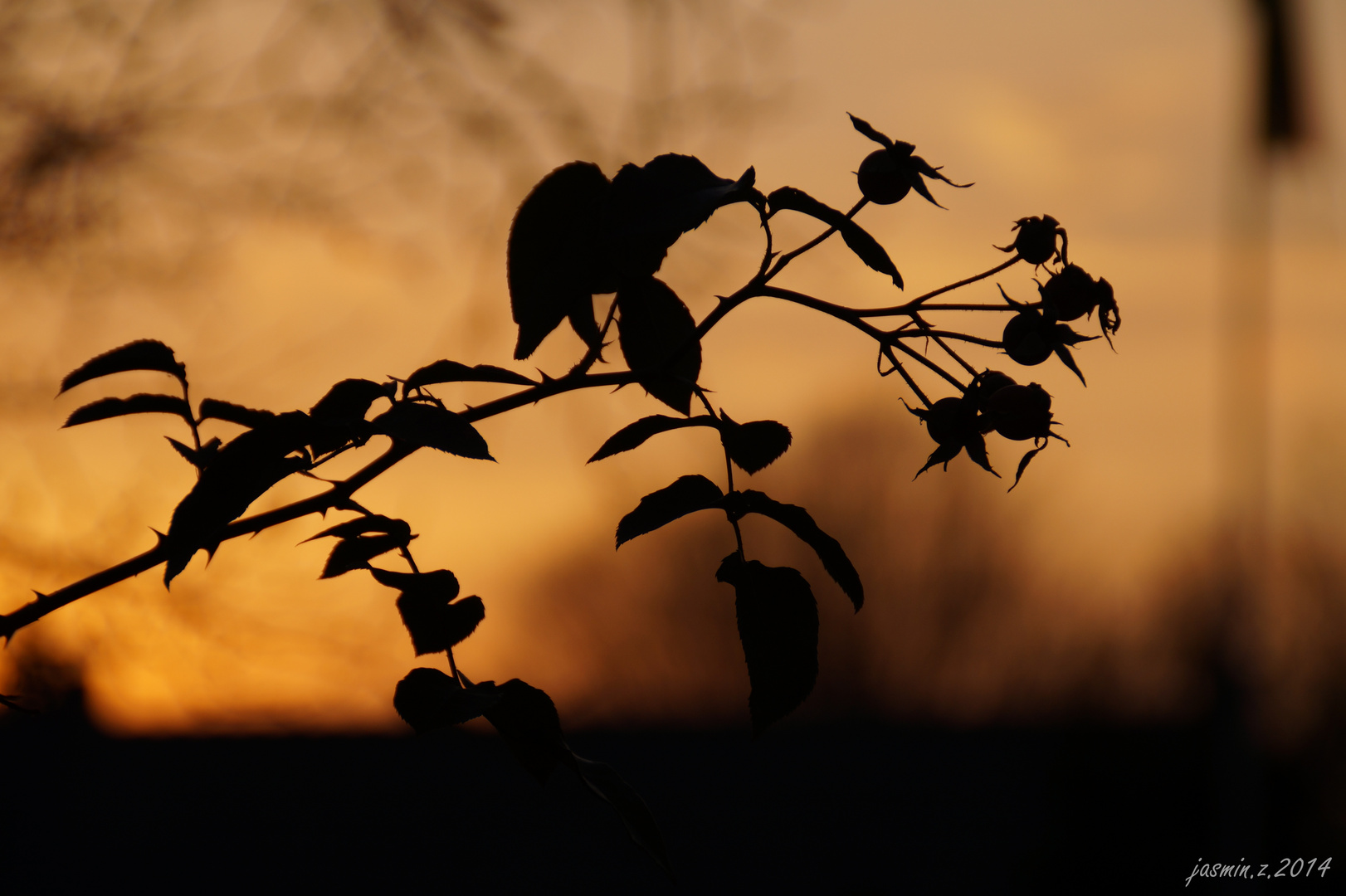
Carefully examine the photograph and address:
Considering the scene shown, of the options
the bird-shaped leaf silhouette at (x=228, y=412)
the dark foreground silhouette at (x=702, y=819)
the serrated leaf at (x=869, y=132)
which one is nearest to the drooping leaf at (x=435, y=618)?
the bird-shaped leaf silhouette at (x=228, y=412)

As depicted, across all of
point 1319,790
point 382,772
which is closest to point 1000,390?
point 382,772

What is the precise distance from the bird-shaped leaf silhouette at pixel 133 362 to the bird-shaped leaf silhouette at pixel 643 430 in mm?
539

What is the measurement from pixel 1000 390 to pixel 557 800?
Answer: 11.7 m

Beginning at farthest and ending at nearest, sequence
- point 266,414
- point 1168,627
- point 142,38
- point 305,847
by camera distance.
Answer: point 1168,627 < point 305,847 < point 142,38 < point 266,414

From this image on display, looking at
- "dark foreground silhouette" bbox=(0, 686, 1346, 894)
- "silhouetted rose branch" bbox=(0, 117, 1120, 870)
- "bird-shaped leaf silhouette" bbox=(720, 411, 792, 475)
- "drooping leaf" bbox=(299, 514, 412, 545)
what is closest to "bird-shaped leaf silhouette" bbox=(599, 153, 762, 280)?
"silhouetted rose branch" bbox=(0, 117, 1120, 870)

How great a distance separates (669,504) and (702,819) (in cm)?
1283

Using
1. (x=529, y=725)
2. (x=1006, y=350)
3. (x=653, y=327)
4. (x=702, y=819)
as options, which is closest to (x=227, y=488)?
(x=529, y=725)

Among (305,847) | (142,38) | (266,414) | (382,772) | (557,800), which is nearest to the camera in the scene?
(266,414)

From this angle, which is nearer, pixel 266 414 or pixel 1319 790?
pixel 266 414

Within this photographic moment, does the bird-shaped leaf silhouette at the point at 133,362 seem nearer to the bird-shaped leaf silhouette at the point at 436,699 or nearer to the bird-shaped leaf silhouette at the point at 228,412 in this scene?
the bird-shaped leaf silhouette at the point at 228,412

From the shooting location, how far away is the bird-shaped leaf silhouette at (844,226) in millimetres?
914

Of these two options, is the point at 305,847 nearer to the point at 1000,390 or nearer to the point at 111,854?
the point at 111,854

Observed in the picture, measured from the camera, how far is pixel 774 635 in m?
0.92

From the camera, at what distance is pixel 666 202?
33.0 inches
